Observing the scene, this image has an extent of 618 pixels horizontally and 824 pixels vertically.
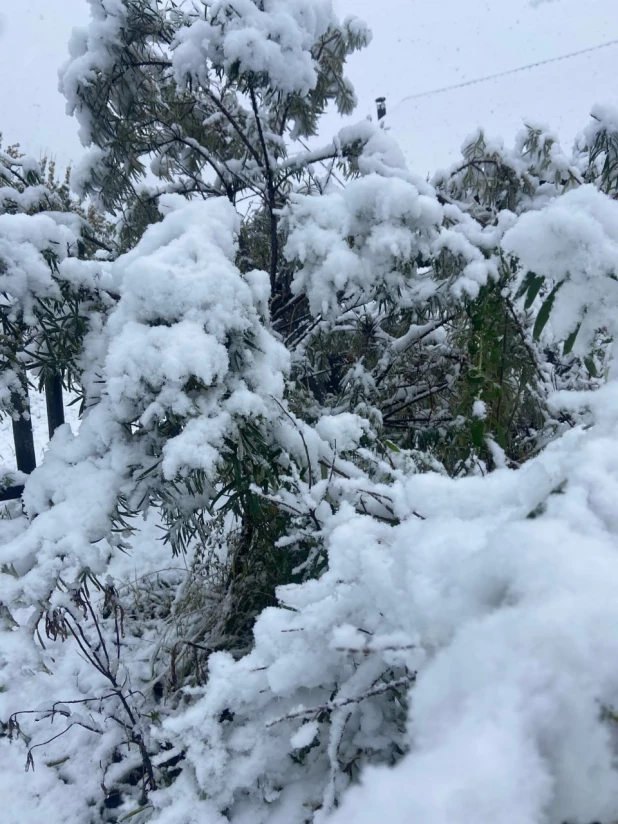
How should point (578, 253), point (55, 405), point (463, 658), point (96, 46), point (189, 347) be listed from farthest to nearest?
point (55, 405) < point (96, 46) < point (189, 347) < point (578, 253) < point (463, 658)

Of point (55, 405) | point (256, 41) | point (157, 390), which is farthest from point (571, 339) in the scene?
point (55, 405)

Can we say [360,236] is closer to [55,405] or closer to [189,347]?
[189,347]

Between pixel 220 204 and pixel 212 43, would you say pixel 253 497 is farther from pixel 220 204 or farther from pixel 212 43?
pixel 212 43

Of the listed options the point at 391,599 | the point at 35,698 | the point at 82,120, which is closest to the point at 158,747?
the point at 35,698

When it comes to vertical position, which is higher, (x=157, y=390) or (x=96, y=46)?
(x=96, y=46)

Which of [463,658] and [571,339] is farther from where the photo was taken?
[571,339]

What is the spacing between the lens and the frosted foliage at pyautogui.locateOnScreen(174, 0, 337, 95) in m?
1.60

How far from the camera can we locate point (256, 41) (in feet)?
5.20

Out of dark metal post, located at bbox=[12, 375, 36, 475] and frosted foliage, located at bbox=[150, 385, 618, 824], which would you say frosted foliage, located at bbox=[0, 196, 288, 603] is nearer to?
frosted foliage, located at bbox=[150, 385, 618, 824]

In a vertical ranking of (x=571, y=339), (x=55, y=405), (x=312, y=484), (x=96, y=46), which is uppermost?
A: (x=96, y=46)

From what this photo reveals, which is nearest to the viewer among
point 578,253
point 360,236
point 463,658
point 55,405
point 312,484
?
point 463,658

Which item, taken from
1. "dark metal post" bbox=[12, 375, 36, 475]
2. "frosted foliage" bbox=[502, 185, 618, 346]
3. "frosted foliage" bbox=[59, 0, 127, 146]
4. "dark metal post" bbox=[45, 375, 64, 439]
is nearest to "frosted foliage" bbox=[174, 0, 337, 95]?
"frosted foliage" bbox=[59, 0, 127, 146]

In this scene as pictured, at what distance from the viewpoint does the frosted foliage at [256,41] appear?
5.26 feet

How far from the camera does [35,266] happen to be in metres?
1.41
